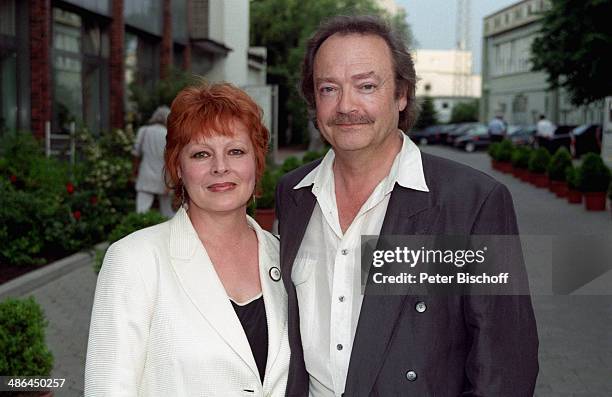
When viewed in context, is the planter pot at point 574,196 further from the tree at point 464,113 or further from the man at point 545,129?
the tree at point 464,113

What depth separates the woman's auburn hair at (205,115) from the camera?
2820mm

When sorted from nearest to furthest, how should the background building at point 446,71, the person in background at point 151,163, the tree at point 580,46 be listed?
the person in background at point 151,163 → the tree at point 580,46 → the background building at point 446,71

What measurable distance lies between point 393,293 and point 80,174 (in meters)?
11.2

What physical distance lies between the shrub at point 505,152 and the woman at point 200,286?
→ 24951 millimetres

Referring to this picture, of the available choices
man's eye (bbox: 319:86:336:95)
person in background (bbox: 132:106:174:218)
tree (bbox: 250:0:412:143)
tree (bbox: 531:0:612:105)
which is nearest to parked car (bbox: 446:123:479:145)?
tree (bbox: 250:0:412:143)

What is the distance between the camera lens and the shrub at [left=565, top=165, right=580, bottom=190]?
16913mm

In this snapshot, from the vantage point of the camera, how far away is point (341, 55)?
9.14 ft

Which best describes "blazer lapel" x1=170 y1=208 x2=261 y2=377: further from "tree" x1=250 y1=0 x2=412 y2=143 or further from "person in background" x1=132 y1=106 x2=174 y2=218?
"tree" x1=250 y1=0 x2=412 y2=143

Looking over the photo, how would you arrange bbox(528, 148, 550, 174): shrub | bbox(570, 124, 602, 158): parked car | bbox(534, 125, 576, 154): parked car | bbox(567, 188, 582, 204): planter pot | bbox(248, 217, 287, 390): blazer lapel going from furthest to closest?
bbox(534, 125, 576, 154): parked car
bbox(570, 124, 602, 158): parked car
bbox(528, 148, 550, 174): shrub
bbox(567, 188, 582, 204): planter pot
bbox(248, 217, 287, 390): blazer lapel

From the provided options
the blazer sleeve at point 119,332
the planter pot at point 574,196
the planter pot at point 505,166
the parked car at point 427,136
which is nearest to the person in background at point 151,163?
the blazer sleeve at point 119,332

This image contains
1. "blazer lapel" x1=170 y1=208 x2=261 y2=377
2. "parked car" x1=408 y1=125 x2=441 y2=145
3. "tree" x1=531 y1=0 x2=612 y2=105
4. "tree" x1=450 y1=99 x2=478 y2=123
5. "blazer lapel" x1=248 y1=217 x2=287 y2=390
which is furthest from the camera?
"tree" x1=450 y1=99 x2=478 y2=123

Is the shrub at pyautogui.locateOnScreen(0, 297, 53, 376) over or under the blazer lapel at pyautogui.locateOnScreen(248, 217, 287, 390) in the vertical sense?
under

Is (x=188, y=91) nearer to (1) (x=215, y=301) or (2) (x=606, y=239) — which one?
(1) (x=215, y=301)

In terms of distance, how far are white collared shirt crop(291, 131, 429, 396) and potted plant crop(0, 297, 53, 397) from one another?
247 centimetres
